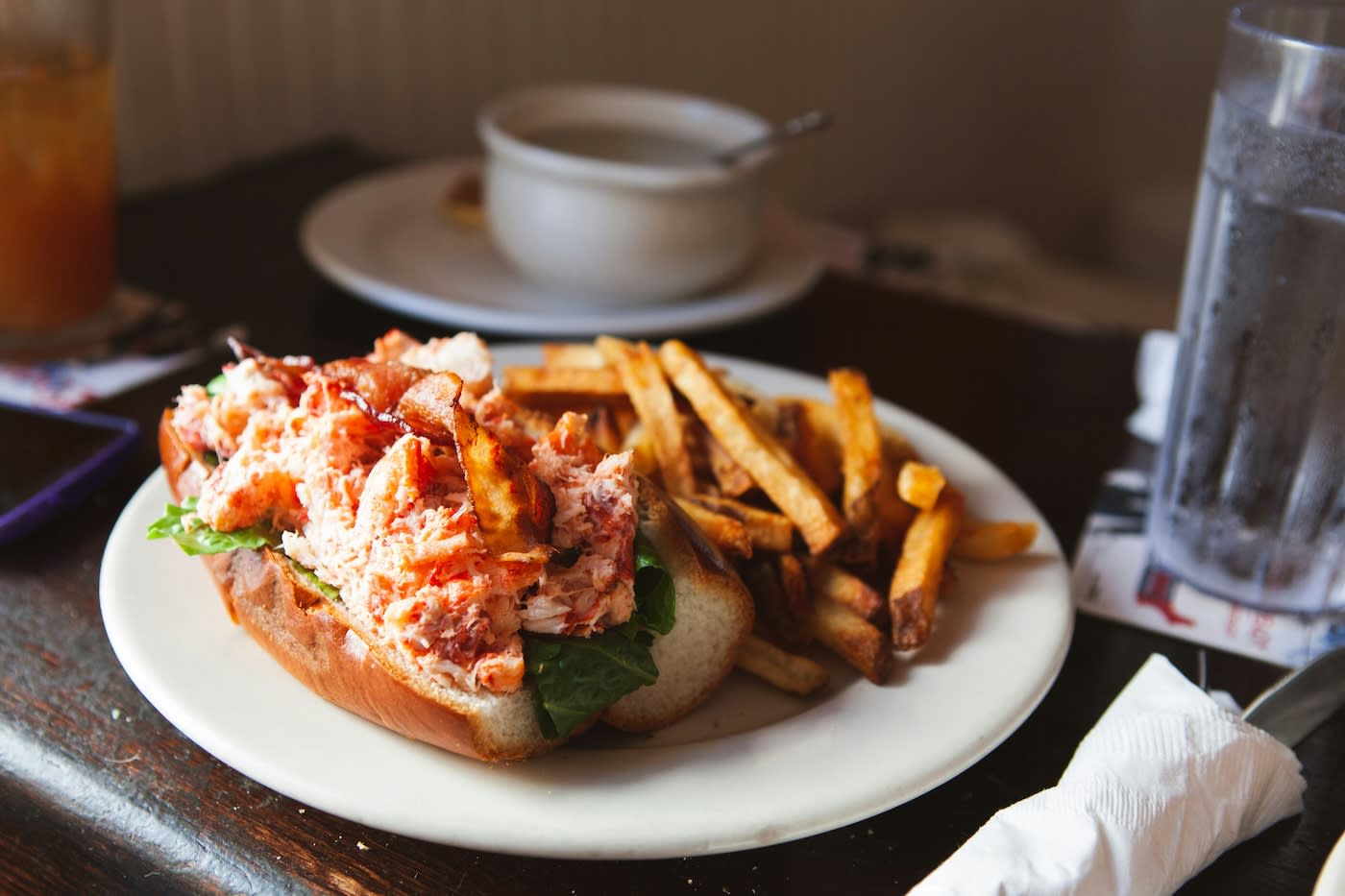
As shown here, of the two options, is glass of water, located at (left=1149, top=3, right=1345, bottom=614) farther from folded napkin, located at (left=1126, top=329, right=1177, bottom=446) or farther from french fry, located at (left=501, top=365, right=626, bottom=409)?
french fry, located at (left=501, top=365, right=626, bottom=409)

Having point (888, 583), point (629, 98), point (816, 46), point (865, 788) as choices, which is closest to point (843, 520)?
point (888, 583)

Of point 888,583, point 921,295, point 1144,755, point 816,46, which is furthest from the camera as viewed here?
point 816,46

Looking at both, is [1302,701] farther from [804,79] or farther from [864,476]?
[804,79]

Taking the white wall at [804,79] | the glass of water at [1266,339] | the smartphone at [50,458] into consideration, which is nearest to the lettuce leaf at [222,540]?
the smartphone at [50,458]

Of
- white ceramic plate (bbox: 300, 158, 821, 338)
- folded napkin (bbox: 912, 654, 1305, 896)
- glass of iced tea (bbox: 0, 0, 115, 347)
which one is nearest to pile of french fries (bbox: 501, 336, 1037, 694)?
folded napkin (bbox: 912, 654, 1305, 896)

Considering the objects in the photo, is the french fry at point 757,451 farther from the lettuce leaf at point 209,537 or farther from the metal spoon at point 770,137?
the metal spoon at point 770,137

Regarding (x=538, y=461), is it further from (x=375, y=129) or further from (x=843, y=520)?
(x=375, y=129)
